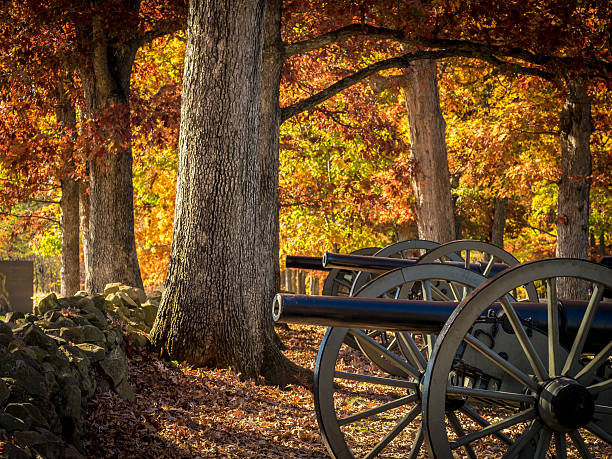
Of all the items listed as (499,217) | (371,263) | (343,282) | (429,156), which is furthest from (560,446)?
(499,217)

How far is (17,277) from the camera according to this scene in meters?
9.84

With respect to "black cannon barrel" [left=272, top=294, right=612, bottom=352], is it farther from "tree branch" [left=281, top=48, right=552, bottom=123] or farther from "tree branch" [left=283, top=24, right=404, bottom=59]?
"tree branch" [left=281, top=48, right=552, bottom=123]

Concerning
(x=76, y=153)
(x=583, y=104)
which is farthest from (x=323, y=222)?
(x=76, y=153)

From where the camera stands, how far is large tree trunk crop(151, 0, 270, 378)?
299 inches

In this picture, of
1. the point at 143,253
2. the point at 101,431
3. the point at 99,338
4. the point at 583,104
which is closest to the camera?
the point at 101,431

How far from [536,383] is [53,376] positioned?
3227mm

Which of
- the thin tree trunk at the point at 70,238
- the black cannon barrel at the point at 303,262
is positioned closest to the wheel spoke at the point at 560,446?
the black cannon barrel at the point at 303,262

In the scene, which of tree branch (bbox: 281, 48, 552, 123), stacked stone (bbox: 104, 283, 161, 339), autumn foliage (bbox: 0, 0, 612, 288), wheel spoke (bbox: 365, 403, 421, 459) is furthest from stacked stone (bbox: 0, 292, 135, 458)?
tree branch (bbox: 281, 48, 552, 123)

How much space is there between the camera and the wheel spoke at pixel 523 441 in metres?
4.05

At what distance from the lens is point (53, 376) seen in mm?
4945

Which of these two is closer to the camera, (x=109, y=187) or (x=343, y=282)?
(x=109, y=187)

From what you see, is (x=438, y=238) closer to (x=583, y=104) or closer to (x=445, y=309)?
(x=583, y=104)

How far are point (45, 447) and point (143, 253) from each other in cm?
2000

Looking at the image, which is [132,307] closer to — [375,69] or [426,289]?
[426,289]
